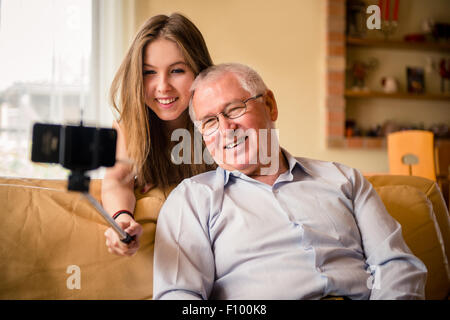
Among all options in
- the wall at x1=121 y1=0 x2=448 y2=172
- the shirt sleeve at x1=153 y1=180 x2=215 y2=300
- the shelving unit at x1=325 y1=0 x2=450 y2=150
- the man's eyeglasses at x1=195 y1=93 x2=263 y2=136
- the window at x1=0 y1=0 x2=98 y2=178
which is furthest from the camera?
the shelving unit at x1=325 y1=0 x2=450 y2=150

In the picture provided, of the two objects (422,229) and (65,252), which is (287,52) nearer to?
(422,229)

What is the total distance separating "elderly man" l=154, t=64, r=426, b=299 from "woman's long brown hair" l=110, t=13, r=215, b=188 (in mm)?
82

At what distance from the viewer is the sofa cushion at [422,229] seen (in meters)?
0.93

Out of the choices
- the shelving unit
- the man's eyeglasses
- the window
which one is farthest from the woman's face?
the shelving unit

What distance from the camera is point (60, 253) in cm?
84

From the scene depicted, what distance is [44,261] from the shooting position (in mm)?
829

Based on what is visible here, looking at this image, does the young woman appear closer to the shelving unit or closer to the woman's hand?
the woman's hand

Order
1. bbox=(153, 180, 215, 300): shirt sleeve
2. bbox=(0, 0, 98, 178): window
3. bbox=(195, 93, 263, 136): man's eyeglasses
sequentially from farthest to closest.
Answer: bbox=(0, 0, 98, 178): window < bbox=(195, 93, 263, 136): man's eyeglasses < bbox=(153, 180, 215, 300): shirt sleeve

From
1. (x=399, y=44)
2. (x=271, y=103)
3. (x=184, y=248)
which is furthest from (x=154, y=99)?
(x=399, y=44)

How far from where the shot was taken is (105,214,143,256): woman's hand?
2.56 feet

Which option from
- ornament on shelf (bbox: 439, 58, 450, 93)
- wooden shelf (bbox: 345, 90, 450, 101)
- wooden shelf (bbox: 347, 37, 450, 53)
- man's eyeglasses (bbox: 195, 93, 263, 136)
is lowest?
man's eyeglasses (bbox: 195, 93, 263, 136)

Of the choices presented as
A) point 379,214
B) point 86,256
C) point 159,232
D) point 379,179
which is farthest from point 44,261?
point 379,179

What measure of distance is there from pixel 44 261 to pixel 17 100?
52.0 inches
